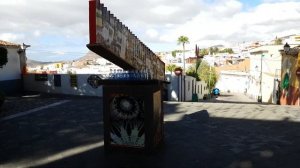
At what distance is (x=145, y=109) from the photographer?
7.40 metres

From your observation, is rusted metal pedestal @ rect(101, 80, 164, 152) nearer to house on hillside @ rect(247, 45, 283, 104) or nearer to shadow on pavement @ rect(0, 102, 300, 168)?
shadow on pavement @ rect(0, 102, 300, 168)

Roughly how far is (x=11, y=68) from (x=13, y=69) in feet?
0.82

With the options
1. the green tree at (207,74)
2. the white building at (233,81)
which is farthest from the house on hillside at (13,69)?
the white building at (233,81)

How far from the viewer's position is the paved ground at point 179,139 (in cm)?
739

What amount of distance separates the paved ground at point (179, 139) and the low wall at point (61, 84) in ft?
26.3

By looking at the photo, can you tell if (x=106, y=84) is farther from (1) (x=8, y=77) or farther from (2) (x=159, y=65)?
(1) (x=8, y=77)

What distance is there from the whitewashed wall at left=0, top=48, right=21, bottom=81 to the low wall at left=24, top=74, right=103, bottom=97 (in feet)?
2.79

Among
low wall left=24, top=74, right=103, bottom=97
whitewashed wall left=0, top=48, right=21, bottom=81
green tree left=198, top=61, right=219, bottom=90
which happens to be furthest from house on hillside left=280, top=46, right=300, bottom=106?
green tree left=198, top=61, right=219, bottom=90

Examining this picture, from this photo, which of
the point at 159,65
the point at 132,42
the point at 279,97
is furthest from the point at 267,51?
the point at 132,42

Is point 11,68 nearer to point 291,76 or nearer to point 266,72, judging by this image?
point 291,76

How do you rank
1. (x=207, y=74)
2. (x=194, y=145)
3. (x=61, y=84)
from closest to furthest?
(x=194, y=145) < (x=61, y=84) < (x=207, y=74)

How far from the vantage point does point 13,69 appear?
2541 cm

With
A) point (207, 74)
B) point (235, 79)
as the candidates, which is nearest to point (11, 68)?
point (207, 74)

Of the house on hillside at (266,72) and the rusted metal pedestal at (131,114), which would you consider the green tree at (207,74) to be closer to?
the house on hillside at (266,72)
